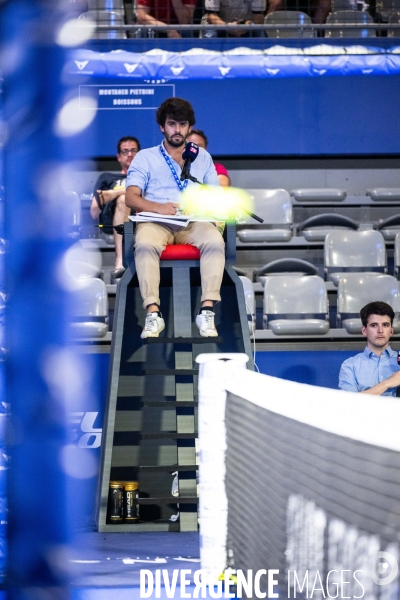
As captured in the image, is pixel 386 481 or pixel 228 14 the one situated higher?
pixel 228 14

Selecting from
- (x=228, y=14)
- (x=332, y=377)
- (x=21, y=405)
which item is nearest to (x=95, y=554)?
(x=21, y=405)

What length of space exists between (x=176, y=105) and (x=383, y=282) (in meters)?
2.86

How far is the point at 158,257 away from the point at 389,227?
13.5ft

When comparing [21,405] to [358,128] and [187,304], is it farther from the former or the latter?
[358,128]

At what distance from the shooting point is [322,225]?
815cm

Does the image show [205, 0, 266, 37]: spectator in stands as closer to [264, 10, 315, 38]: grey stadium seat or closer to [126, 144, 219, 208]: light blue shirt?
[264, 10, 315, 38]: grey stadium seat

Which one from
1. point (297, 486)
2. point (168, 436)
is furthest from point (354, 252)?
point (297, 486)

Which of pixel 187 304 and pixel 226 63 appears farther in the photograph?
pixel 226 63

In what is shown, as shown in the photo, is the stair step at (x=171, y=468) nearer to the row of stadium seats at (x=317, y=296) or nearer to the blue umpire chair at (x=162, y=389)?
the blue umpire chair at (x=162, y=389)

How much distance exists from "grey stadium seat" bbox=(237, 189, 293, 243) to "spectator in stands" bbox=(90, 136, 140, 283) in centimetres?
137

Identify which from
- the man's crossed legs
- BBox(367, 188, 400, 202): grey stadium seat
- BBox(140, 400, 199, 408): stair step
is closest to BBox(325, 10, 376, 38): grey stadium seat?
BBox(367, 188, 400, 202): grey stadium seat

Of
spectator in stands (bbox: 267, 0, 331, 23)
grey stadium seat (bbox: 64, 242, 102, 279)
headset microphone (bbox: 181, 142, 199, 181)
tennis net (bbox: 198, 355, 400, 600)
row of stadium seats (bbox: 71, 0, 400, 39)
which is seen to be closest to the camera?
grey stadium seat (bbox: 64, 242, 102, 279)

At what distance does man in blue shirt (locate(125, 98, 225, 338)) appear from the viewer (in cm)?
452

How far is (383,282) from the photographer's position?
22.5 ft
